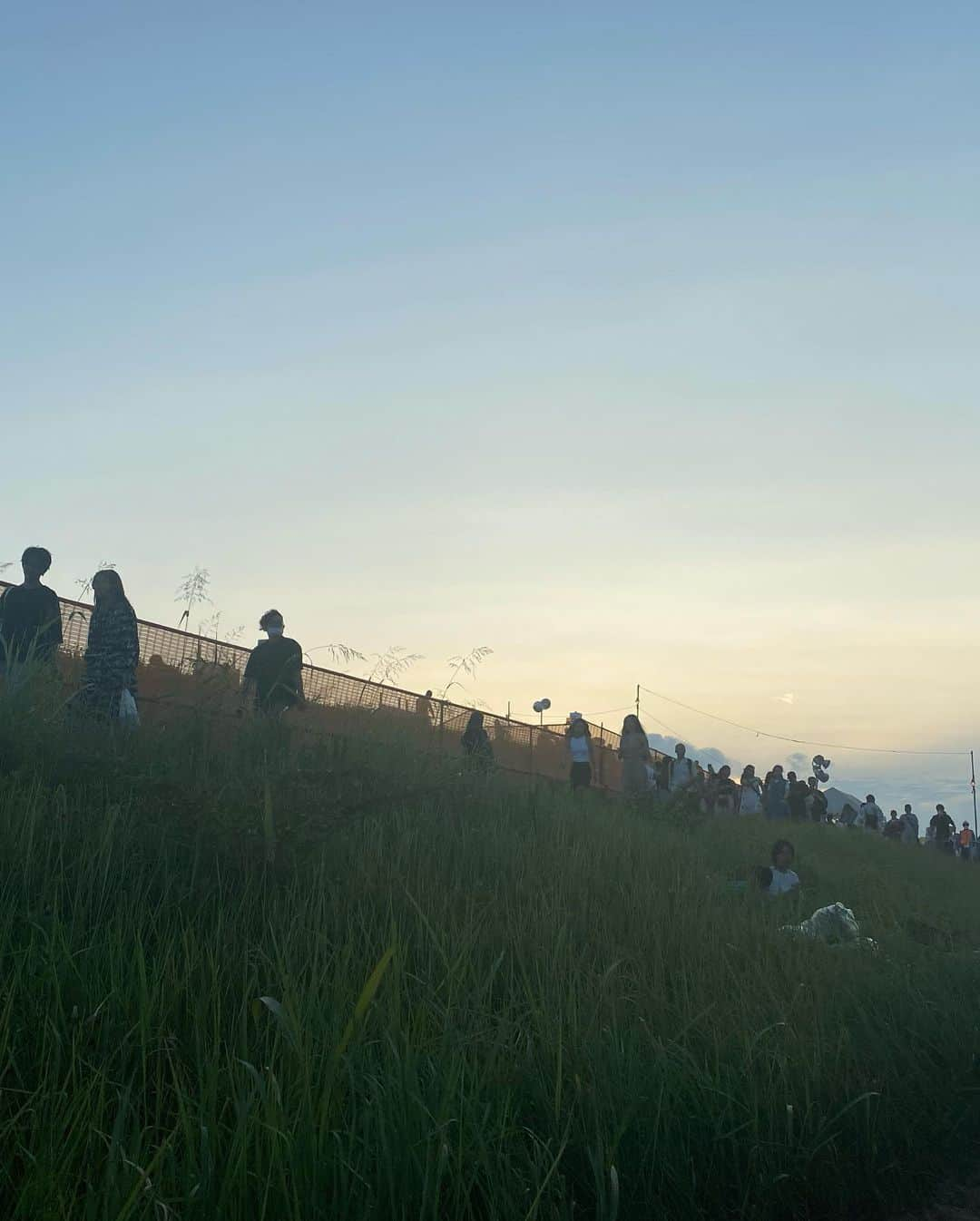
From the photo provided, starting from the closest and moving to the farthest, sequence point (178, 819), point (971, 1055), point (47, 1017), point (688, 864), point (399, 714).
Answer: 1. point (47, 1017)
2. point (971, 1055)
3. point (178, 819)
4. point (688, 864)
5. point (399, 714)

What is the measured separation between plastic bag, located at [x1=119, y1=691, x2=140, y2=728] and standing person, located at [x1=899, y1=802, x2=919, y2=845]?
29752mm

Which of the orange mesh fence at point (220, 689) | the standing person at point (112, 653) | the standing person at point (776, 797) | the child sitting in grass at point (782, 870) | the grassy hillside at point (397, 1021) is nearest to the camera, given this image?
the grassy hillside at point (397, 1021)

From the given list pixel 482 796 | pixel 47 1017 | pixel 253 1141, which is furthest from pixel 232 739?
pixel 253 1141

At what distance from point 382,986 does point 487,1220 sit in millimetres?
1575

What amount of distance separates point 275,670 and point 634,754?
26.8ft

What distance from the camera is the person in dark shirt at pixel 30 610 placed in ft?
30.8

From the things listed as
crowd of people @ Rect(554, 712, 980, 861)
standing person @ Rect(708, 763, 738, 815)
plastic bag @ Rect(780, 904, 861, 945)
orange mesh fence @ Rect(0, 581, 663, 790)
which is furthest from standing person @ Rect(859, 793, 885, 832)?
plastic bag @ Rect(780, 904, 861, 945)

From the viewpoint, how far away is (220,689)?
32.2 feet

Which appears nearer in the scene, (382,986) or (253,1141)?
(253,1141)

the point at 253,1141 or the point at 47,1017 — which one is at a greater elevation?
the point at 47,1017

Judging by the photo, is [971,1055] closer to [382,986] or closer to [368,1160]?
Result: [382,986]

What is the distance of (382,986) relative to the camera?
5.14m

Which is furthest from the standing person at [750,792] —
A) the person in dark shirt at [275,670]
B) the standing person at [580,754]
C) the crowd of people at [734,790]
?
the person in dark shirt at [275,670]

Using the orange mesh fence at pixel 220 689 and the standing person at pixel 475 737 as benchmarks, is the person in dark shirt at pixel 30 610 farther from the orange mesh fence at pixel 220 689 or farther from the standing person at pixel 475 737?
the standing person at pixel 475 737
